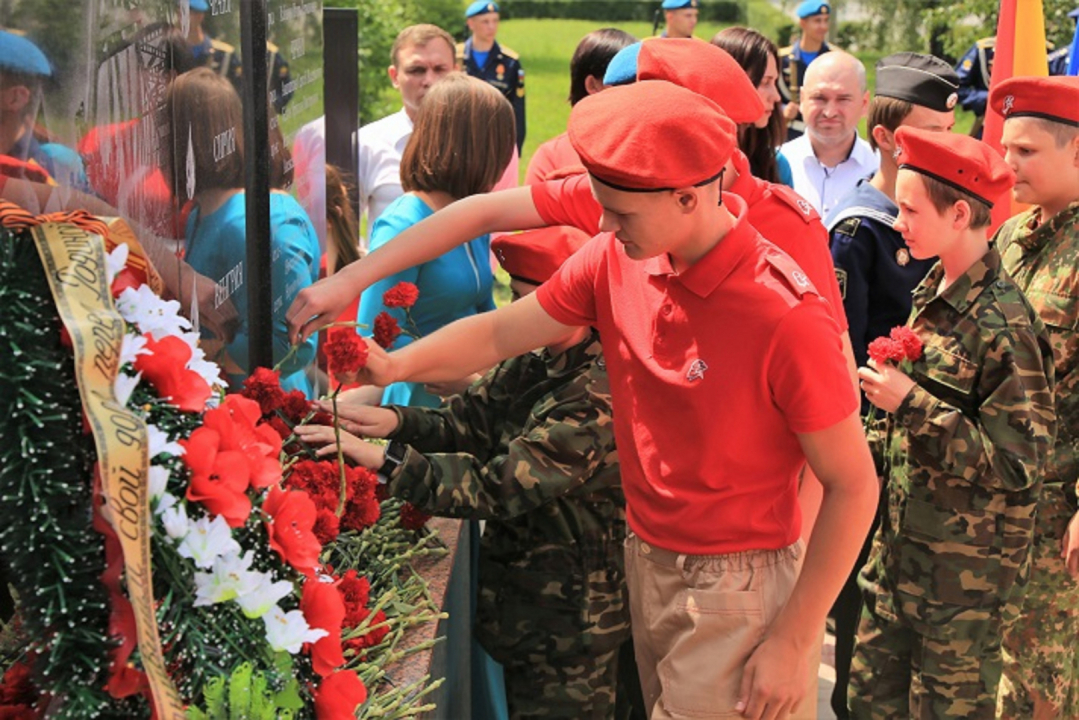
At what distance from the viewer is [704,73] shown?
320 cm

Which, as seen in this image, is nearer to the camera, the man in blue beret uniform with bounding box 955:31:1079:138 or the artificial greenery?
the artificial greenery

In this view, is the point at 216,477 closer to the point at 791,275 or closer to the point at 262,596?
the point at 262,596

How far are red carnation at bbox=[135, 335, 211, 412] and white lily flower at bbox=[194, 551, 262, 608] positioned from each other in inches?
8.0

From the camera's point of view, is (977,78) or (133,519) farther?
(977,78)

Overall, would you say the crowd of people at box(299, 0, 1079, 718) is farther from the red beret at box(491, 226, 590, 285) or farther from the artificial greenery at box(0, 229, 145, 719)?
the artificial greenery at box(0, 229, 145, 719)

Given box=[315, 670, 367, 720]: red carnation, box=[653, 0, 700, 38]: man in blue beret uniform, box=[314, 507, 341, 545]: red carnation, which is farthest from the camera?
box=[653, 0, 700, 38]: man in blue beret uniform

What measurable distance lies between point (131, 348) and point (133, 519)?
0.23 meters

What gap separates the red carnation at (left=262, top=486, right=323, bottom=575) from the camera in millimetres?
1874

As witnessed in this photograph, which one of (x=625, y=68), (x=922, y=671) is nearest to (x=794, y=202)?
(x=625, y=68)

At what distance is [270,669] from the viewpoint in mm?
1816

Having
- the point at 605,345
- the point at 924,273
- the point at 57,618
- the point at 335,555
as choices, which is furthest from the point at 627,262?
the point at 924,273

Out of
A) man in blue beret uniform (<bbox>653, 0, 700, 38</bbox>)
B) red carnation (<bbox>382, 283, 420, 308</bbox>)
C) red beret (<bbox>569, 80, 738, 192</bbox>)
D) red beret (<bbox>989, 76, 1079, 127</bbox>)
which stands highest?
red beret (<bbox>569, 80, 738, 192</bbox>)

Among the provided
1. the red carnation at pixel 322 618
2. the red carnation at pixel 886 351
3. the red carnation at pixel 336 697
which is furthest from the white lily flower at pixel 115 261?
the red carnation at pixel 886 351

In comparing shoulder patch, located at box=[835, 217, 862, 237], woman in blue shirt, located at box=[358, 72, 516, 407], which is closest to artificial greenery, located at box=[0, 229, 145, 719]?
woman in blue shirt, located at box=[358, 72, 516, 407]
